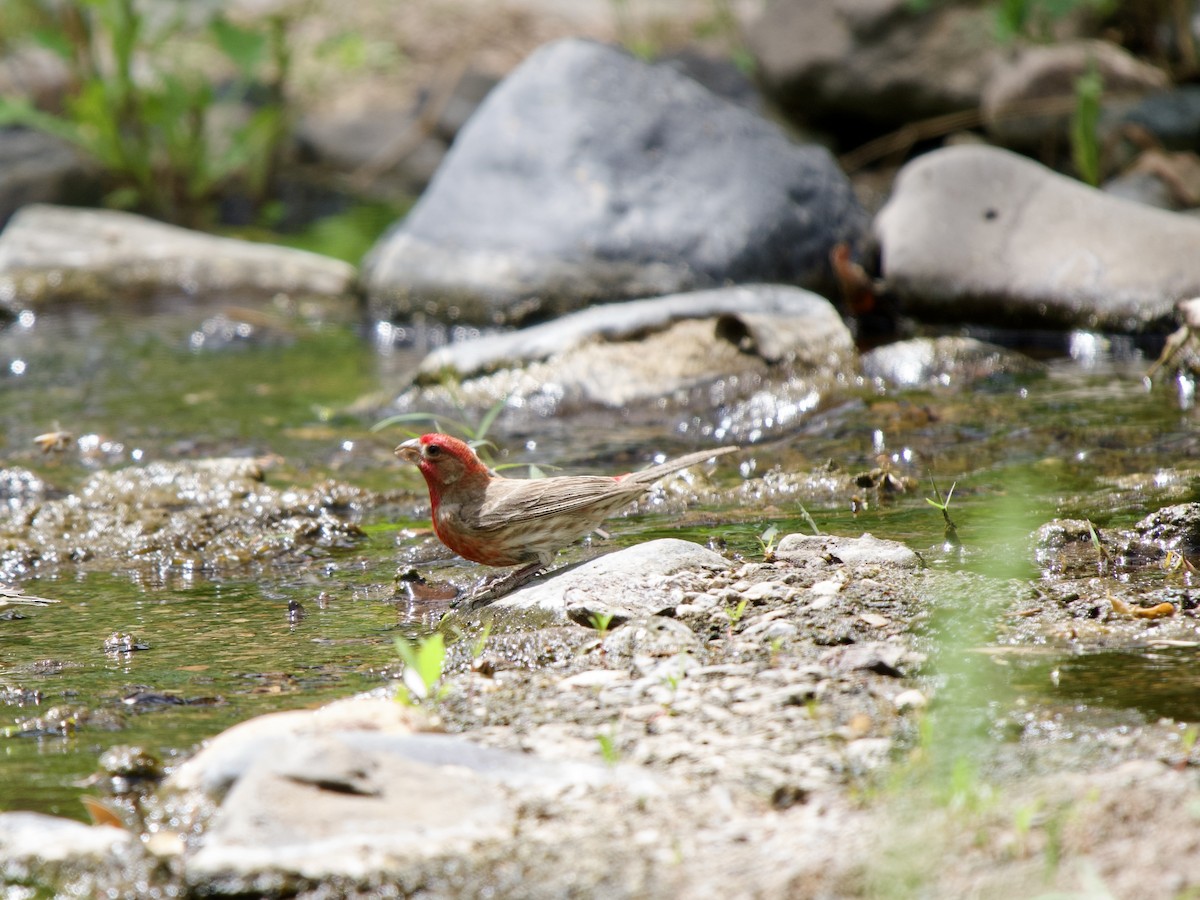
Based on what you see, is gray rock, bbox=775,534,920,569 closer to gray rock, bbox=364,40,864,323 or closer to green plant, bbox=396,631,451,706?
green plant, bbox=396,631,451,706

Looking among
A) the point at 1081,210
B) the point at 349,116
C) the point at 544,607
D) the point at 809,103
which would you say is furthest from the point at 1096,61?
the point at 544,607

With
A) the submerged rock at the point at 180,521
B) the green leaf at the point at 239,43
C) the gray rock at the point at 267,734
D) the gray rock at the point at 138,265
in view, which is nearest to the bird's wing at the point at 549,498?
the gray rock at the point at 267,734

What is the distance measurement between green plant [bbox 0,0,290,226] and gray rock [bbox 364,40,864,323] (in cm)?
329

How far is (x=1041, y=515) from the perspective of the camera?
4.73 meters

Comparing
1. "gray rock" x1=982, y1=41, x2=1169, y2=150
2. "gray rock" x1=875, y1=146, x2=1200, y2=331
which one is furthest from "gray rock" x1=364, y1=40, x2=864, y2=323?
"gray rock" x1=982, y1=41, x2=1169, y2=150

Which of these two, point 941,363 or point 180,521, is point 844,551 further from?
point 941,363

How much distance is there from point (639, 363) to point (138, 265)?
217 inches

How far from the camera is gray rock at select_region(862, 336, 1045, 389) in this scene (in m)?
7.10

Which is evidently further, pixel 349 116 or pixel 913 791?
pixel 349 116

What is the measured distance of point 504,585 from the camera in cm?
427

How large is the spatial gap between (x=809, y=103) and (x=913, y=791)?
11775mm

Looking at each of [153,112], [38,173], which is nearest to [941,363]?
[153,112]

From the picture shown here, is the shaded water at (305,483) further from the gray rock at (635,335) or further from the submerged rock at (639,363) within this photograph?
the gray rock at (635,335)

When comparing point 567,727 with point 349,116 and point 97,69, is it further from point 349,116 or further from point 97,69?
point 349,116
